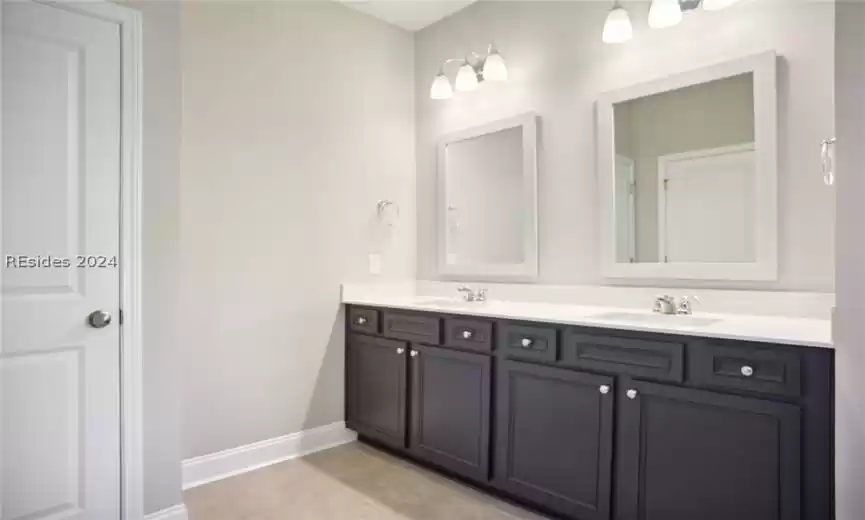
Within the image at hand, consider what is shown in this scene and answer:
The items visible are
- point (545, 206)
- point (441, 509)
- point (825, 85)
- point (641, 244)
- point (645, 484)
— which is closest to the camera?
point (645, 484)

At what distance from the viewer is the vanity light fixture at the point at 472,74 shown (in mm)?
2768

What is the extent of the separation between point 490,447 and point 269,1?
8.20 feet

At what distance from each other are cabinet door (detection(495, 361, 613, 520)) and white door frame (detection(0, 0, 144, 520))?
1.40m

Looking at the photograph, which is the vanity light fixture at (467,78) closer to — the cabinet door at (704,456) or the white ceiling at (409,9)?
the white ceiling at (409,9)

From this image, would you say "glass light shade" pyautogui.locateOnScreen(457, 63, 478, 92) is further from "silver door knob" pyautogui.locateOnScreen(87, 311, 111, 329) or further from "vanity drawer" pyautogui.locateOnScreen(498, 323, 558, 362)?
"silver door knob" pyautogui.locateOnScreen(87, 311, 111, 329)

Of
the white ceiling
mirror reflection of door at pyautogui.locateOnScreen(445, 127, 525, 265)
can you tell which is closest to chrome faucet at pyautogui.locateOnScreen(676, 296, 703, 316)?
mirror reflection of door at pyautogui.locateOnScreen(445, 127, 525, 265)

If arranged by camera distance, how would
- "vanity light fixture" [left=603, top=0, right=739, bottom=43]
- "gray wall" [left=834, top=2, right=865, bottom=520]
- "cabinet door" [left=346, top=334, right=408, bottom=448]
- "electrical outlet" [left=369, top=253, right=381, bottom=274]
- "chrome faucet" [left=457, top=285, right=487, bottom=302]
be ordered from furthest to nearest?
1. "electrical outlet" [left=369, top=253, right=381, bottom=274]
2. "chrome faucet" [left=457, top=285, right=487, bottom=302]
3. "cabinet door" [left=346, top=334, right=408, bottom=448]
4. "vanity light fixture" [left=603, top=0, right=739, bottom=43]
5. "gray wall" [left=834, top=2, right=865, bottom=520]

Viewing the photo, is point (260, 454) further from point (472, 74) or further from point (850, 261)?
point (850, 261)

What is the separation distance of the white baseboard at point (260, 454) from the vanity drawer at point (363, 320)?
58 cm

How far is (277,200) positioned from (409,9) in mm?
1418

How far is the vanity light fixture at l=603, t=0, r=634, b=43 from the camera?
2.24 m

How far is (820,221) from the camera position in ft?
6.03

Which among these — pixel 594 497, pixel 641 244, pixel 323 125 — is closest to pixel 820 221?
pixel 641 244

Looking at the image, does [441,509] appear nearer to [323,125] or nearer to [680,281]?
[680,281]
